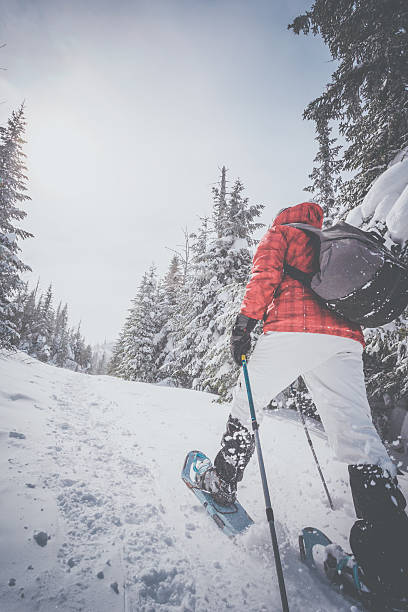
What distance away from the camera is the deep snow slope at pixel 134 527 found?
1257 mm

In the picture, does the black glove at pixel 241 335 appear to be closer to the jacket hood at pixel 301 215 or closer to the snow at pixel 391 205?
the jacket hood at pixel 301 215

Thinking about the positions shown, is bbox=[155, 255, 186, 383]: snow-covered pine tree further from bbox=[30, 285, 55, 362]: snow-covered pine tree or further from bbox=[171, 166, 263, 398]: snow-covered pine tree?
bbox=[30, 285, 55, 362]: snow-covered pine tree

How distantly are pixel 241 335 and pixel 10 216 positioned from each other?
1503 centimetres

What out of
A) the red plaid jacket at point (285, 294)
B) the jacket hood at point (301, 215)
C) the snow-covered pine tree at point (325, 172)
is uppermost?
the snow-covered pine tree at point (325, 172)

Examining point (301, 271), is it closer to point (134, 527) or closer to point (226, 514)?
point (226, 514)

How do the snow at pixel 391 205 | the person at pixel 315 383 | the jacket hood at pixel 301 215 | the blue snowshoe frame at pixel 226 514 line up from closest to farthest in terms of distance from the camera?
the person at pixel 315 383
the blue snowshoe frame at pixel 226 514
the jacket hood at pixel 301 215
the snow at pixel 391 205

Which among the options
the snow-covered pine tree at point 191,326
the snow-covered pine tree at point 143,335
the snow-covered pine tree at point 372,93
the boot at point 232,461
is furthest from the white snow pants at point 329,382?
the snow-covered pine tree at point 143,335

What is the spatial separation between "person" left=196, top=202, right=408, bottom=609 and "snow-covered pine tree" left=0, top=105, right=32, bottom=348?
12.9 m

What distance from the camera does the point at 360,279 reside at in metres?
1.68

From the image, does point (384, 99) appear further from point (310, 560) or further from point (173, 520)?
point (173, 520)

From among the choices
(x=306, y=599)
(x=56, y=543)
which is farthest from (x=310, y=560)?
(x=56, y=543)

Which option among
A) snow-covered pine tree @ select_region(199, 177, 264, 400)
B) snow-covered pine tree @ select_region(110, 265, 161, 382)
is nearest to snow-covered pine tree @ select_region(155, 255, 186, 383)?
snow-covered pine tree @ select_region(110, 265, 161, 382)

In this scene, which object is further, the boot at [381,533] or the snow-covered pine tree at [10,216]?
the snow-covered pine tree at [10,216]

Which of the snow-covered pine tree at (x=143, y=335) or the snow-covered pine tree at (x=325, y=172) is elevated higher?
the snow-covered pine tree at (x=325, y=172)
